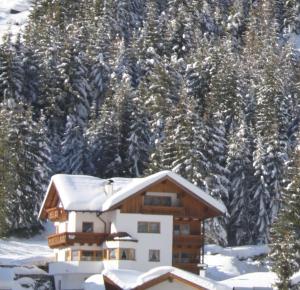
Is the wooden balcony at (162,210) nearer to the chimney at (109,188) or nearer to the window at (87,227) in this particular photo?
the chimney at (109,188)

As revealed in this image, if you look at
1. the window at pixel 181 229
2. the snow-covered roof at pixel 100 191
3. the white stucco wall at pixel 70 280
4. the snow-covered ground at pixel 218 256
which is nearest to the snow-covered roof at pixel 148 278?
the snow-covered roof at pixel 100 191

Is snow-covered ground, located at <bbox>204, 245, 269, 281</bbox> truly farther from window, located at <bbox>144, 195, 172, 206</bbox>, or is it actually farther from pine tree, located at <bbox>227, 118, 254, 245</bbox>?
window, located at <bbox>144, 195, 172, 206</bbox>

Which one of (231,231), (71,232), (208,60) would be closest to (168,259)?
(71,232)

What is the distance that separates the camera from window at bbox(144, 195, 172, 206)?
174 ft

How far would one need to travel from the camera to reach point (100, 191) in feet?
182

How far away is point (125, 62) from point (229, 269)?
47.1 meters

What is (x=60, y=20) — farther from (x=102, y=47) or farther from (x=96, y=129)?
(x=96, y=129)

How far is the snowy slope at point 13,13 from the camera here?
156250 millimetres

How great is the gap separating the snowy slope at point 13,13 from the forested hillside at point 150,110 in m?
30.7

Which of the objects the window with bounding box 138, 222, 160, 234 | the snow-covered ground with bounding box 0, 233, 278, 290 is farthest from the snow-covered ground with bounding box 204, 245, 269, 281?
the window with bounding box 138, 222, 160, 234

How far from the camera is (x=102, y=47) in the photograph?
353 ft

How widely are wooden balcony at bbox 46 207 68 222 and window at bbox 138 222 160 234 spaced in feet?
19.0

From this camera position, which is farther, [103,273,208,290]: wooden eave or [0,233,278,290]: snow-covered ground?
[0,233,278,290]: snow-covered ground

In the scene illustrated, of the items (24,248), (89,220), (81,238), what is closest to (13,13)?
(24,248)
